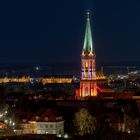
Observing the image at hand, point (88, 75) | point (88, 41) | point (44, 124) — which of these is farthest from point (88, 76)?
point (44, 124)

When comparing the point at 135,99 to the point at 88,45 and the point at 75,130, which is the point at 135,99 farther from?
the point at 75,130

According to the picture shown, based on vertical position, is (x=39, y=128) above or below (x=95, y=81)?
below

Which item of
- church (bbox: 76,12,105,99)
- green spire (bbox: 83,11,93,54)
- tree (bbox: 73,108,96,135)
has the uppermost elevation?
green spire (bbox: 83,11,93,54)

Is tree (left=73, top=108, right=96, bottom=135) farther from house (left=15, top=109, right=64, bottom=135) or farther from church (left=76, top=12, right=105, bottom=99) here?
church (left=76, top=12, right=105, bottom=99)

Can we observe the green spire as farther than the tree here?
Yes

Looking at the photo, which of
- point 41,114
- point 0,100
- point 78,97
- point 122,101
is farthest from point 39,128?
point 78,97

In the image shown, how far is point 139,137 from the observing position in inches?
1757

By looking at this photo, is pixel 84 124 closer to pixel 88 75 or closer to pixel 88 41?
pixel 88 75

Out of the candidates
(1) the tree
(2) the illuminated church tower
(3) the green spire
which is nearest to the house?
(1) the tree

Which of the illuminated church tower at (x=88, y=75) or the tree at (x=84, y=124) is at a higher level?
the illuminated church tower at (x=88, y=75)

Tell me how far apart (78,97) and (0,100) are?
1390cm

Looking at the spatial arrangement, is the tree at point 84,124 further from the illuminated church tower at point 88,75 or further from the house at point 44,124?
the illuminated church tower at point 88,75

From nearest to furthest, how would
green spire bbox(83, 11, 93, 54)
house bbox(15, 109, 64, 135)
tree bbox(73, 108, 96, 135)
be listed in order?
tree bbox(73, 108, 96, 135), house bbox(15, 109, 64, 135), green spire bbox(83, 11, 93, 54)

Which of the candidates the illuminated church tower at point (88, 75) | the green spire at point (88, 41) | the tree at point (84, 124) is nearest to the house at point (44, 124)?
the tree at point (84, 124)
